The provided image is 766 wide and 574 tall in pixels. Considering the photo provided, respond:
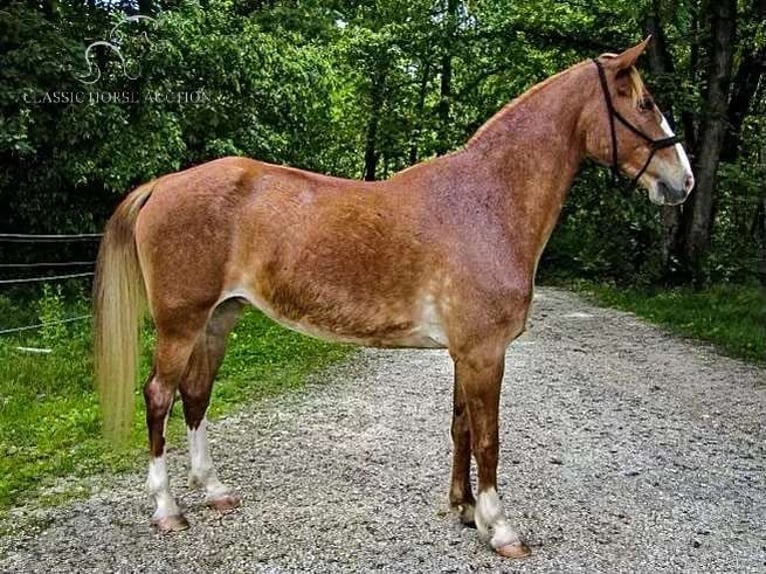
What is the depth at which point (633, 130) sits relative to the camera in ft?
9.95

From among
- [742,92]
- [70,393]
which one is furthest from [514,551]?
[742,92]

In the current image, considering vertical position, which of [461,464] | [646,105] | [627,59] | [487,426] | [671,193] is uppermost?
[627,59]

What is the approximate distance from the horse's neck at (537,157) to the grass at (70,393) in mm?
2479

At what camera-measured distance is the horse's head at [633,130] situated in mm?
3033

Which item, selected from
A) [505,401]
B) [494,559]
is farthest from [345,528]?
[505,401]

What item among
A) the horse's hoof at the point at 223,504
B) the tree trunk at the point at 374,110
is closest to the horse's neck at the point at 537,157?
the horse's hoof at the point at 223,504

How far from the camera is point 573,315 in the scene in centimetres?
1065

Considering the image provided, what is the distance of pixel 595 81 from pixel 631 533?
1983 millimetres

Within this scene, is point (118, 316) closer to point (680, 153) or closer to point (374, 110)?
point (680, 153)

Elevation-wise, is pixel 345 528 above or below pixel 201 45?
below

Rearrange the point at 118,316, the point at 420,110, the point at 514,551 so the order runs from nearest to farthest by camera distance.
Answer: the point at 514,551, the point at 118,316, the point at 420,110

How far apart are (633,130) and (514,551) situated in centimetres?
182

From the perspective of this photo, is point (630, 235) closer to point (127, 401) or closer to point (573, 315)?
point (573, 315)

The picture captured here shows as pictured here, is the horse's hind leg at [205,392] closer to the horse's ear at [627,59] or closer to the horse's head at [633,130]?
the horse's head at [633,130]
